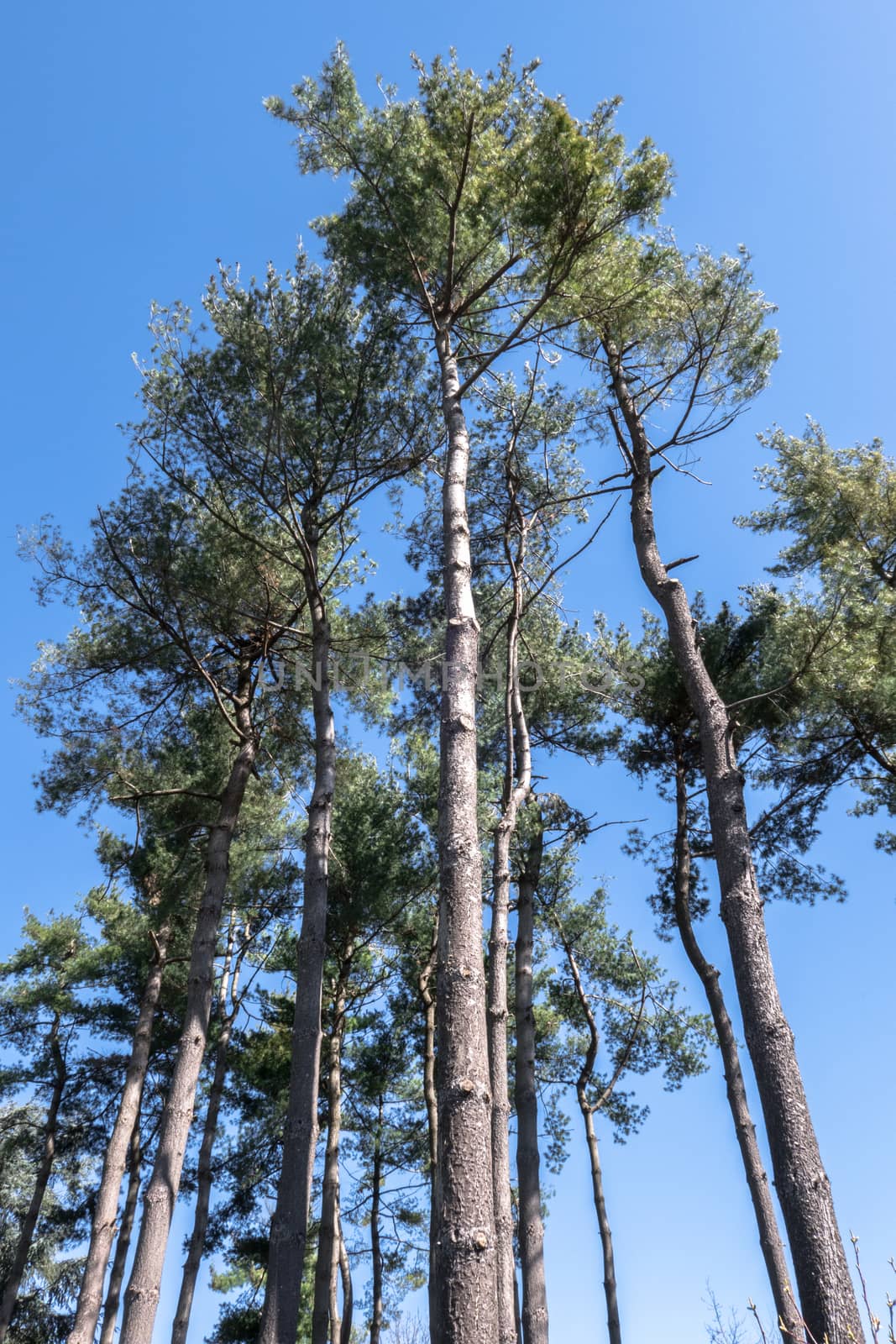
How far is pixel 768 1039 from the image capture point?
4.82 metres

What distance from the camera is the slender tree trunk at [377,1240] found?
459 inches

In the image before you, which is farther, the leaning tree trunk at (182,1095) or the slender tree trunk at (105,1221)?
the slender tree trunk at (105,1221)

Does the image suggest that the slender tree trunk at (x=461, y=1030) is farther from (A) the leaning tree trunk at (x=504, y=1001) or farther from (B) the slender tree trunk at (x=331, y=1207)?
(B) the slender tree trunk at (x=331, y=1207)

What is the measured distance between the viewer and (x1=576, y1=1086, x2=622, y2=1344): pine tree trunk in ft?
30.4

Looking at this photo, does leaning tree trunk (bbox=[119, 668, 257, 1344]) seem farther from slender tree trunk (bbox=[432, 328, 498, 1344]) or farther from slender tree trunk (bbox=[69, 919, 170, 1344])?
slender tree trunk (bbox=[432, 328, 498, 1344])

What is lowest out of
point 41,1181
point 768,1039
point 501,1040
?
point 768,1039

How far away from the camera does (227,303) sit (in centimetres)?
870

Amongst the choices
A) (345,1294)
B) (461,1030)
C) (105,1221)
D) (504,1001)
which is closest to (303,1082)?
(504,1001)

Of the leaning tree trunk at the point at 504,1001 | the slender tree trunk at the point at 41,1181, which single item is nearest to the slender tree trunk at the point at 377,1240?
the slender tree trunk at the point at 41,1181

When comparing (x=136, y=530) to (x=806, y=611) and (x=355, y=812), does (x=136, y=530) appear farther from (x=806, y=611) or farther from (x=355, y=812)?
(x=806, y=611)

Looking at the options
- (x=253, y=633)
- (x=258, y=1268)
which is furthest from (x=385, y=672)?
(x=258, y=1268)

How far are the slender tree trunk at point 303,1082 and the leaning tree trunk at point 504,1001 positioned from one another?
1221 millimetres

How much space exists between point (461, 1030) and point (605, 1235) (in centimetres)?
758

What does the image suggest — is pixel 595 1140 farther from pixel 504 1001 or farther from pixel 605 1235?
pixel 504 1001
